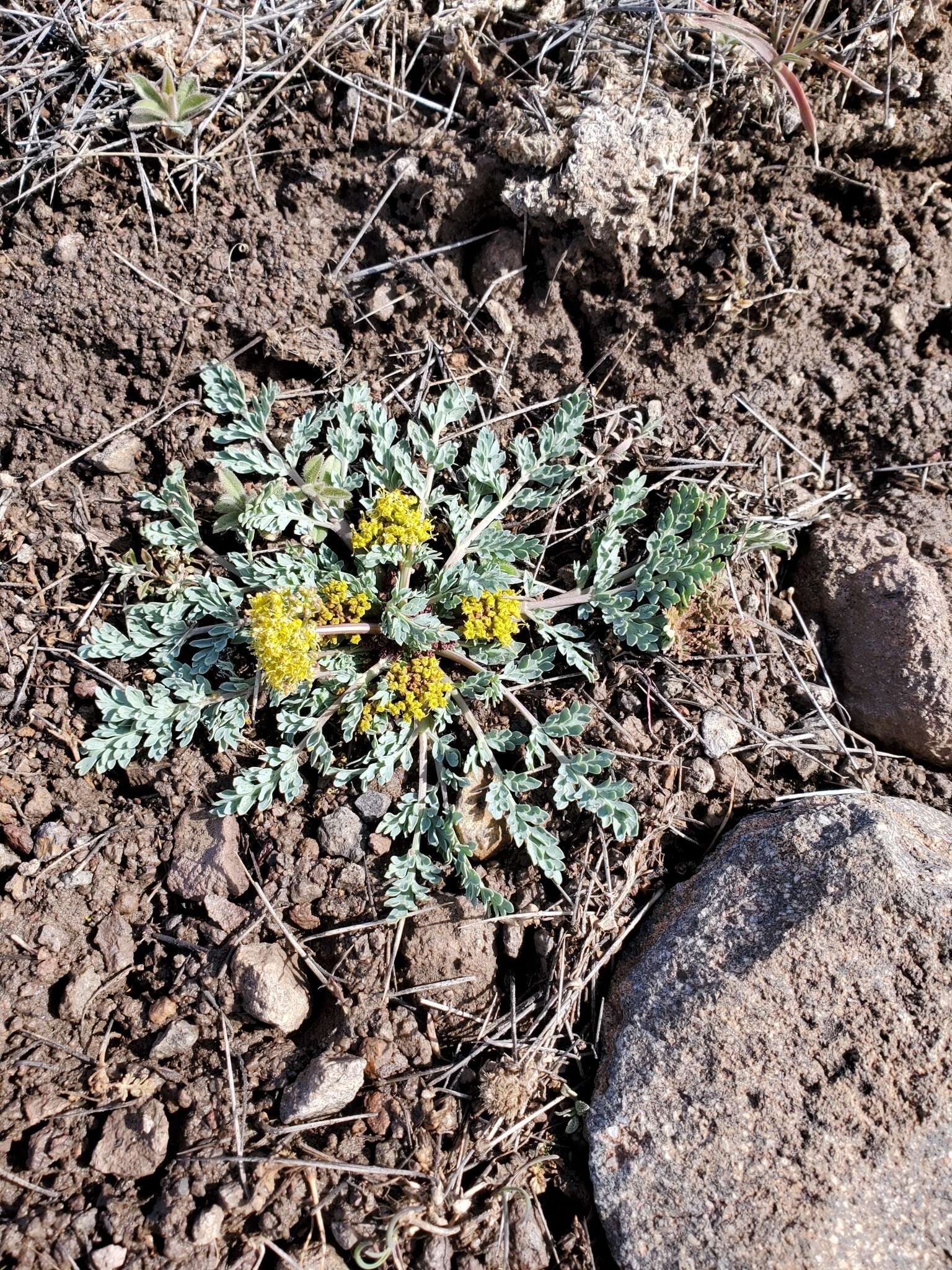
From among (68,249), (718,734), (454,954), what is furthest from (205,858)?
(68,249)

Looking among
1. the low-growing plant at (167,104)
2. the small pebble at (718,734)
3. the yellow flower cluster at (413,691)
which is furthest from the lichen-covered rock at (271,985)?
the low-growing plant at (167,104)

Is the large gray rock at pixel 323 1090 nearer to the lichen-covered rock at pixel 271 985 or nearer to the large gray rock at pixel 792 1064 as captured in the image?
the lichen-covered rock at pixel 271 985

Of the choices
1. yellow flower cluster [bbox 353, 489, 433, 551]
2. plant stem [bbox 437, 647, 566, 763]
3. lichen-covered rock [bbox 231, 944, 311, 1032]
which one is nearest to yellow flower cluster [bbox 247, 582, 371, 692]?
yellow flower cluster [bbox 353, 489, 433, 551]

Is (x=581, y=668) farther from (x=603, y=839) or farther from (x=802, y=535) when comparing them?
(x=802, y=535)

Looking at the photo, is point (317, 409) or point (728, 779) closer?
point (728, 779)

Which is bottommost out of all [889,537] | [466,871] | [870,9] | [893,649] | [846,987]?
[466,871]

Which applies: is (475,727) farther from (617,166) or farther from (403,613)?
(617,166)

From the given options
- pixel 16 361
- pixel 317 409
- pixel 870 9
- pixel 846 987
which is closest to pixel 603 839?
pixel 846 987
